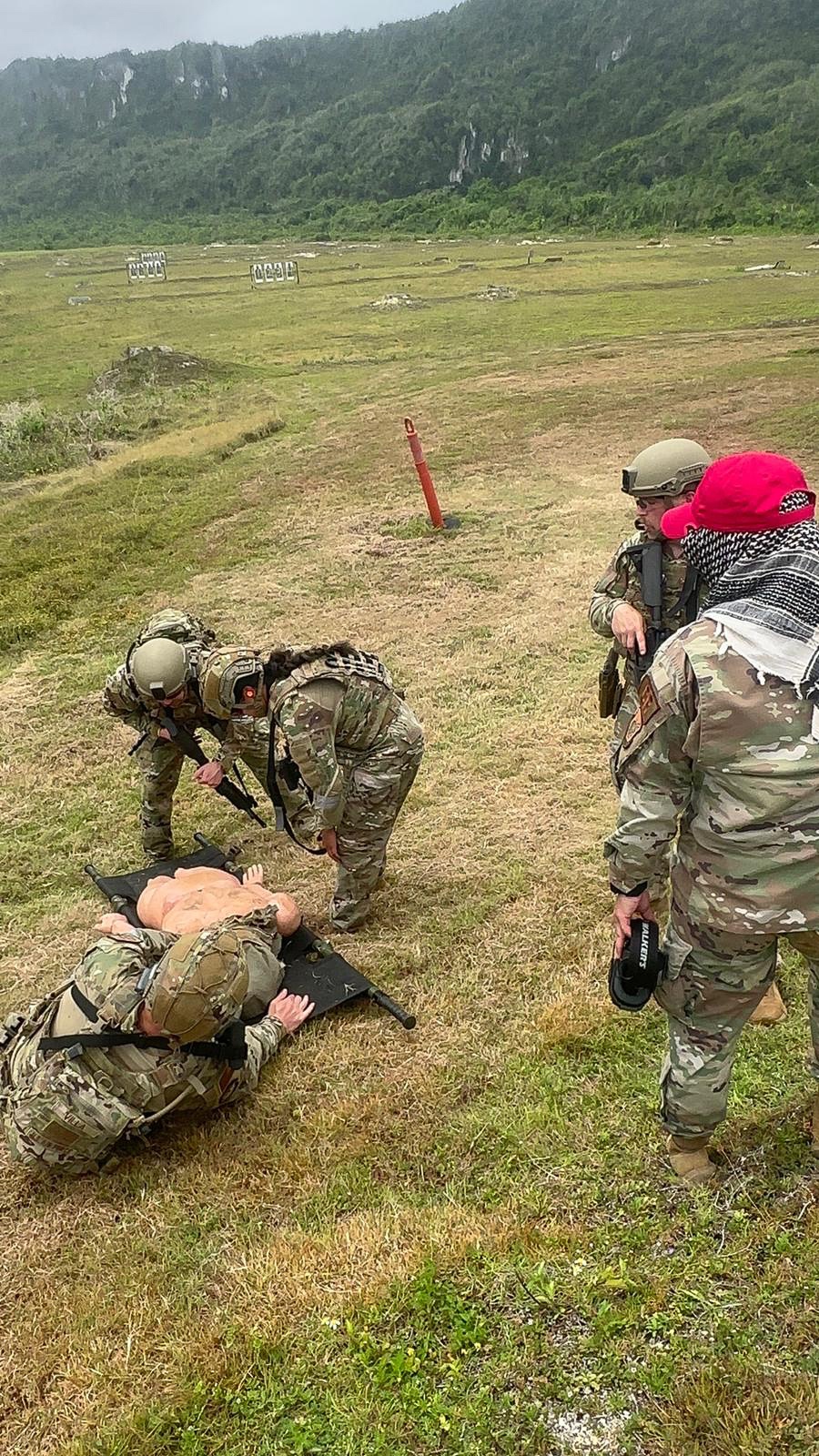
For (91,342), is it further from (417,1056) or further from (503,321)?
(417,1056)

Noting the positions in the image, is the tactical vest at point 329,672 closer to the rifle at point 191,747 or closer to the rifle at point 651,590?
the rifle at point 191,747

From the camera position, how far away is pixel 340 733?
4.33 metres

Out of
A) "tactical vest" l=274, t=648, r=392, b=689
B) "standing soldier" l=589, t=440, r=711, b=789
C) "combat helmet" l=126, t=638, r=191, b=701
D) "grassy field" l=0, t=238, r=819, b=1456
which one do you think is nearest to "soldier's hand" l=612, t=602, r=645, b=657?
"standing soldier" l=589, t=440, r=711, b=789

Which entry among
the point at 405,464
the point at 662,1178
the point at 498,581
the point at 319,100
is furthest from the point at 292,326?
the point at 319,100

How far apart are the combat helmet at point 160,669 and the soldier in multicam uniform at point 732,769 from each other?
2.63 m

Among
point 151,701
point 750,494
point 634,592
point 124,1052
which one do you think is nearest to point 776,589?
point 750,494

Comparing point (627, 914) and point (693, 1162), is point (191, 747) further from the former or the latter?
point (693, 1162)

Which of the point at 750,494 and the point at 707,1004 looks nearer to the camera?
the point at 750,494

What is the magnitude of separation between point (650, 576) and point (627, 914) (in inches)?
67.8

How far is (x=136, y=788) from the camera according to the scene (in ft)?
20.5

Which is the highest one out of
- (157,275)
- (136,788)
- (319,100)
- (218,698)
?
(319,100)

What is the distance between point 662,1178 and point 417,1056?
3.60 ft

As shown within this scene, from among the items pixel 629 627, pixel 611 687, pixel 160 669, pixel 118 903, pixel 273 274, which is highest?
pixel 273 274

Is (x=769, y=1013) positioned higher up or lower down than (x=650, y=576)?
lower down
